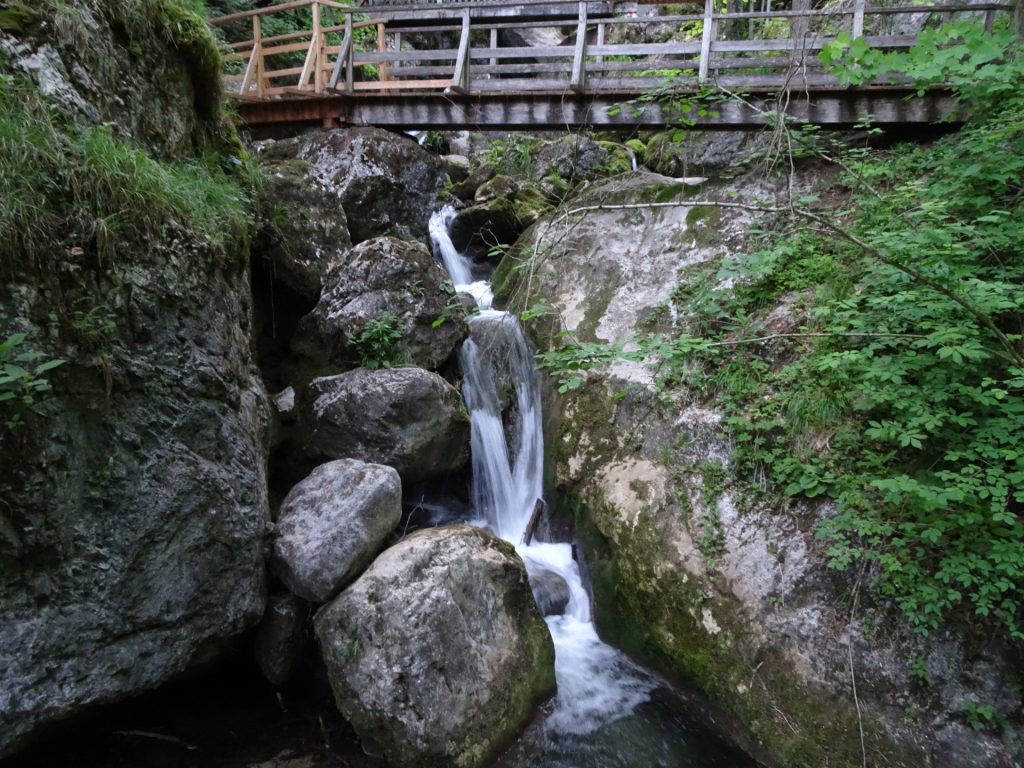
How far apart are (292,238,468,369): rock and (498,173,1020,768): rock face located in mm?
1318

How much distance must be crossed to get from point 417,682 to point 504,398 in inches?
136

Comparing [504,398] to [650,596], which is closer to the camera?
[650,596]

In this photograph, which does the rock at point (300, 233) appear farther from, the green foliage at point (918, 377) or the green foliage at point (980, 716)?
the green foliage at point (980, 716)

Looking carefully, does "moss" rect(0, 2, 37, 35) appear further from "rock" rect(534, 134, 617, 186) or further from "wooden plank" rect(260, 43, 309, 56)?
"rock" rect(534, 134, 617, 186)

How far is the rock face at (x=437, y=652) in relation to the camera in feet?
11.9

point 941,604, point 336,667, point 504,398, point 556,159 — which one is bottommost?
point 336,667

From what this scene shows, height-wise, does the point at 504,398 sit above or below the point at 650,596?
above

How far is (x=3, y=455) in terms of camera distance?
2.79 m

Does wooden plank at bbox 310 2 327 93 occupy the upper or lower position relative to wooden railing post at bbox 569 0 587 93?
upper

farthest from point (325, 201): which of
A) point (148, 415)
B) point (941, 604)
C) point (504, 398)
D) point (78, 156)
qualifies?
point (941, 604)

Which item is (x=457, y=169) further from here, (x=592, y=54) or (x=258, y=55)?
(x=592, y=54)

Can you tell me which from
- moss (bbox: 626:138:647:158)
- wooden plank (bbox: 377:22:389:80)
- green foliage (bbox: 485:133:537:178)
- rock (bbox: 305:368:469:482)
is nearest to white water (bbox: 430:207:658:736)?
rock (bbox: 305:368:469:482)

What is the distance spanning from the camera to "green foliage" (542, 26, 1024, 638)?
3342 mm

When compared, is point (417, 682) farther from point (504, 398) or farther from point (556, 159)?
point (556, 159)
